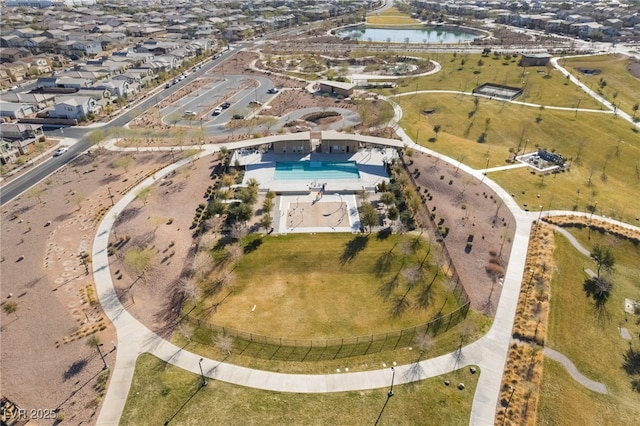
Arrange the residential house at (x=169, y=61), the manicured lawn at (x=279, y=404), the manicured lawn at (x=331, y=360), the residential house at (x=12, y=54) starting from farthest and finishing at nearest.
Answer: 1. the residential house at (x=12, y=54)
2. the residential house at (x=169, y=61)
3. the manicured lawn at (x=331, y=360)
4. the manicured lawn at (x=279, y=404)

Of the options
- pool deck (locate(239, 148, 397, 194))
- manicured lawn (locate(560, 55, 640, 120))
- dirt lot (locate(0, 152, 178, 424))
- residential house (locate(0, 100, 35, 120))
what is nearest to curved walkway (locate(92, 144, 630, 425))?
dirt lot (locate(0, 152, 178, 424))

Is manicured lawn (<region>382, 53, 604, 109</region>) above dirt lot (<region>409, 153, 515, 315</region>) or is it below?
above

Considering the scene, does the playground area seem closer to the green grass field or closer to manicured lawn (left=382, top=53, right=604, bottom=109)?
the green grass field

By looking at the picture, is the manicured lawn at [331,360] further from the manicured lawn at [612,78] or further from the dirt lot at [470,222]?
the manicured lawn at [612,78]

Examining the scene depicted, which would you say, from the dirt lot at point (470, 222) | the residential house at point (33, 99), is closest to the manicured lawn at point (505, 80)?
the dirt lot at point (470, 222)

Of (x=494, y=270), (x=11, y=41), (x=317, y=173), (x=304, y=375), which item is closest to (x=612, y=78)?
(x=317, y=173)

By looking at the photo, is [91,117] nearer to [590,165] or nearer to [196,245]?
[196,245]
